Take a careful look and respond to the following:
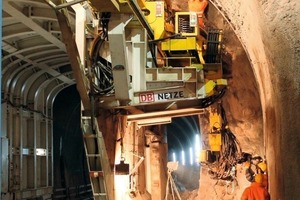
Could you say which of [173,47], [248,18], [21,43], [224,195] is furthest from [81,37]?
[224,195]

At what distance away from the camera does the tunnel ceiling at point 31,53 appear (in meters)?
8.27

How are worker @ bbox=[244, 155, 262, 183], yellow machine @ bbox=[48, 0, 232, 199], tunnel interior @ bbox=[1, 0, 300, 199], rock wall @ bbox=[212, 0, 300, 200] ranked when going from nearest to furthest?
rock wall @ bbox=[212, 0, 300, 200] → tunnel interior @ bbox=[1, 0, 300, 199] → yellow machine @ bbox=[48, 0, 232, 199] → worker @ bbox=[244, 155, 262, 183]

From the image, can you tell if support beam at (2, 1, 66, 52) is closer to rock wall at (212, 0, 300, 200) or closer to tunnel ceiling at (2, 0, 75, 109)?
tunnel ceiling at (2, 0, 75, 109)

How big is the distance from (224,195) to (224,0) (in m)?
6.23

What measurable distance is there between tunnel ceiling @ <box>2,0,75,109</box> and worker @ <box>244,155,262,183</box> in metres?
4.77

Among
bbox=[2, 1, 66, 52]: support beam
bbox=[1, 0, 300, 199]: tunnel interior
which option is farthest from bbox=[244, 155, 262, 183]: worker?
bbox=[2, 1, 66, 52]: support beam

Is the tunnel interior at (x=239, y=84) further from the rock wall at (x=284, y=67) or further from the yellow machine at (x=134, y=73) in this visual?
the yellow machine at (x=134, y=73)

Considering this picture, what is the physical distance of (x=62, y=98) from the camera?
571 inches

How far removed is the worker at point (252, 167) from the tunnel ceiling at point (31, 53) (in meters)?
4.77

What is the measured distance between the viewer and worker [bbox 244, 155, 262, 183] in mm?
8695

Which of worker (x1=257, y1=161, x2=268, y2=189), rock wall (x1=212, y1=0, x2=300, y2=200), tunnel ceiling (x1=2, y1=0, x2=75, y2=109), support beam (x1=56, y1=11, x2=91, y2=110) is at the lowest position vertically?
worker (x1=257, y1=161, x2=268, y2=189)

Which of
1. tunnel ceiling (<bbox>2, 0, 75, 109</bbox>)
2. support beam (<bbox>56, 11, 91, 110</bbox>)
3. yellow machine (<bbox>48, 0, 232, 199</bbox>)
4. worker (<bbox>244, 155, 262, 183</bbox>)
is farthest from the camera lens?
worker (<bbox>244, 155, 262, 183</bbox>)

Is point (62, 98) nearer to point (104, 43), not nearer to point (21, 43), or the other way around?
point (21, 43)

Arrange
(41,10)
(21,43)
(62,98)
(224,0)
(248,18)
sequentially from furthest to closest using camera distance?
(62,98)
(21,43)
(41,10)
(224,0)
(248,18)
